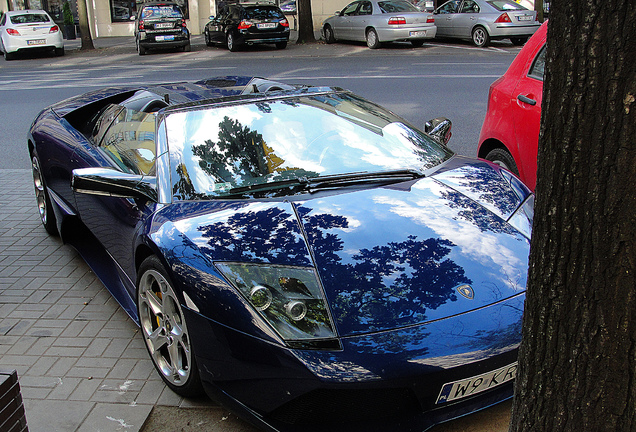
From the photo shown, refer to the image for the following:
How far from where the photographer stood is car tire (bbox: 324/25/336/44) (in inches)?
836

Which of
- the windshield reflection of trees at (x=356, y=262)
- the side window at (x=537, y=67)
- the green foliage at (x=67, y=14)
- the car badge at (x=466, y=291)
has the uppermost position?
the green foliage at (x=67, y=14)

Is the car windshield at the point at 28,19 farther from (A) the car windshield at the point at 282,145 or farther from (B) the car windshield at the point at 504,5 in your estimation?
(A) the car windshield at the point at 282,145

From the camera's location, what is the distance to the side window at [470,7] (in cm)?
1895

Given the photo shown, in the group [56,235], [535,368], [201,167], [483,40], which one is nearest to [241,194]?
[201,167]

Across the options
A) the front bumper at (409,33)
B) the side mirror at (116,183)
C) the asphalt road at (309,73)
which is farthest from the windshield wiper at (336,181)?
the front bumper at (409,33)

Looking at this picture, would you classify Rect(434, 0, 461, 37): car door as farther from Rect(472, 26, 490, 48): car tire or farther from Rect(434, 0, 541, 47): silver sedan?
Rect(472, 26, 490, 48): car tire

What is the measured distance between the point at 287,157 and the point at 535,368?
79.3 inches

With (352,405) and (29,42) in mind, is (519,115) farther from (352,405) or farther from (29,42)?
(29,42)

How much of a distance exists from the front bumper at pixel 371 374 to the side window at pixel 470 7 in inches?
719

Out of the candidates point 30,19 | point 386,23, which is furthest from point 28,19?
point 386,23

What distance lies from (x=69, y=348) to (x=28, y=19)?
68.6 ft

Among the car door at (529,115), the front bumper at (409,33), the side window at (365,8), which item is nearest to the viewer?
the car door at (529,115)

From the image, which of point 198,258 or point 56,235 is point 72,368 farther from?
point 56,235

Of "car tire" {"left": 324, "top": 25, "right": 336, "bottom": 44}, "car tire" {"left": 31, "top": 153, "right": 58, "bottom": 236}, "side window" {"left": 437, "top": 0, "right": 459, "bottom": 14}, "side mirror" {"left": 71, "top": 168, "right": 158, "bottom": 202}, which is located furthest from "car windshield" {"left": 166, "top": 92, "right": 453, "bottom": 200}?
"car tire" {"left": 324, "top": 25, "right": 336, "bottom": 44}
